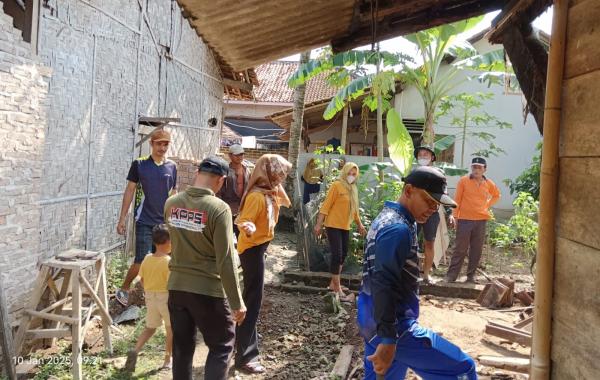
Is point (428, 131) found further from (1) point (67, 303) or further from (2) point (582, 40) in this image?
(1) point (67, 303)

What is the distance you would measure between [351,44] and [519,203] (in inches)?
229

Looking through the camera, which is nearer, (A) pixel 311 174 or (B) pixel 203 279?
(B) pixel 203 279

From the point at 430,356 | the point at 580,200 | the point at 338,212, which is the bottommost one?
the point at 430,356

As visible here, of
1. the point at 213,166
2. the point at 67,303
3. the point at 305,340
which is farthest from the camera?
the point at 305,340

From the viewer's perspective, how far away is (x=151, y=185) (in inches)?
204

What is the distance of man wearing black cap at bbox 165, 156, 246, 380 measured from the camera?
3.03m

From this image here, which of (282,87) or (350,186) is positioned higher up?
(282,87)

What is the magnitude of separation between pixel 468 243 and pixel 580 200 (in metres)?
4.98

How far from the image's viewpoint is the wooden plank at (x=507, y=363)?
13.2 feet

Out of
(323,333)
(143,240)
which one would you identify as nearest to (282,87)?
(143,240)

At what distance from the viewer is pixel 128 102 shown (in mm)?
6605

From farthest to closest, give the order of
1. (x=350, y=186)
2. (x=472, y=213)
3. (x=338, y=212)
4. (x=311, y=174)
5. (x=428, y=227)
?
(x=311, y=174) < (x=472, y=213) < (x=428, y=227) < (x=350, y=186) < (x=338, y=212)

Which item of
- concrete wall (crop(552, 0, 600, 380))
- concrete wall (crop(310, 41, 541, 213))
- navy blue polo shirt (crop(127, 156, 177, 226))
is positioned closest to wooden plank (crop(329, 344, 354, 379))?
concrete wall (crop(552, 0, 600, 380))

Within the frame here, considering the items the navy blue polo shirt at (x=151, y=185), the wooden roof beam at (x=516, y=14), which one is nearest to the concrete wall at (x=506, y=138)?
the navy blue polo shirt at (x=151, y=185)
